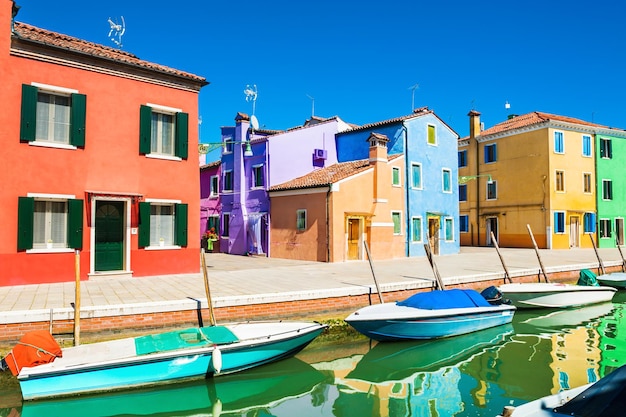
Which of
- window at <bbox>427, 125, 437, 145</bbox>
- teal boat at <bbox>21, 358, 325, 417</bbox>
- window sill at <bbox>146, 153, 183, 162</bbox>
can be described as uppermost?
window at <bbox>427, 125, 437, 145</bbox>

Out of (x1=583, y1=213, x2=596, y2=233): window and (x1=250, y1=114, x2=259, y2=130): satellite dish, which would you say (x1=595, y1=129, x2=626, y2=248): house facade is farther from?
(x1=250, y1=114, x2=259, y2=130): satellite dish

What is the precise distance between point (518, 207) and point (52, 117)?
29320 mm

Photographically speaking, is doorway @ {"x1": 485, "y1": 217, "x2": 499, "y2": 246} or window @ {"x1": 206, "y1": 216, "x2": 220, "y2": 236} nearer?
window @ {"x1": 206, "y1": 216, "x2": 220, "y2": 236}

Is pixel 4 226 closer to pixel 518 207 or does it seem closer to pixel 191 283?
pixel 191 283

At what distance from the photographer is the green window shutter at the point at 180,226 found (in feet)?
49.4

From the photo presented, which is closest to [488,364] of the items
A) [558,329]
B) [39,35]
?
[558,329]

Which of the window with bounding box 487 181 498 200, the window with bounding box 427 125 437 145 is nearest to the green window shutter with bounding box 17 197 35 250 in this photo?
the window with bounding box 427 125 437 145

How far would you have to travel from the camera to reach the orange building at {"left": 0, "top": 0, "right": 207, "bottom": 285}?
1241 centimetres

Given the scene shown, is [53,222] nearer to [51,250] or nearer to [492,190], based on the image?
[51,250]

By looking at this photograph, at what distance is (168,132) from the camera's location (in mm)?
15422

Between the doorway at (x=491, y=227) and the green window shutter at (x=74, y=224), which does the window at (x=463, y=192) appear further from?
the green window shutter at (x=74, y=224)

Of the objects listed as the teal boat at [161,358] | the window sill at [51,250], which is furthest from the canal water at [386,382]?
the window sill at [51,250]

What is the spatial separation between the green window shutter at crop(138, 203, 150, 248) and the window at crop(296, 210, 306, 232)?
8309 millimetres

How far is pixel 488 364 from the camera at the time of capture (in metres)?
9.00
